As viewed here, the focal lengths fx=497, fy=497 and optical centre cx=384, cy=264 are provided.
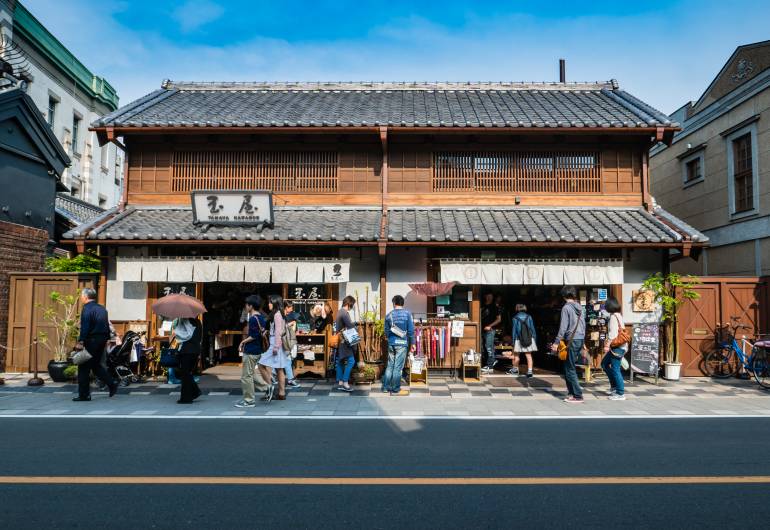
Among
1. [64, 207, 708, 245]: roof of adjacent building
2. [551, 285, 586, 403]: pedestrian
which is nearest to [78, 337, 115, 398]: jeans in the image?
[64, 207, 708, 245]: roof of adjacent building

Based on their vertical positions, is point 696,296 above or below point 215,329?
above

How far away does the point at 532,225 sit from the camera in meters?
12.4

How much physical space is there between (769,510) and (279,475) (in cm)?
461

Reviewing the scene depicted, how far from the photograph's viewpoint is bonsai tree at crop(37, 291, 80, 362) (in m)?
11.8

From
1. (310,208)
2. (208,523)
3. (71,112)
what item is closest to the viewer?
(208,523)

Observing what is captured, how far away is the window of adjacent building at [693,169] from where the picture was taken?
61.0ft

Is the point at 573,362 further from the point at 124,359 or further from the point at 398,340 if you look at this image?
the point at 124,359

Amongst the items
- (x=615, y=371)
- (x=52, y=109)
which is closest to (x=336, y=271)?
(x=615, y=371)

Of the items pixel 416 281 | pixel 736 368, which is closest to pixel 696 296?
pixel 736 368

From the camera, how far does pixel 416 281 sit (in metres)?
12.6

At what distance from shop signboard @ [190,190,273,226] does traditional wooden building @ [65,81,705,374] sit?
0.09 m

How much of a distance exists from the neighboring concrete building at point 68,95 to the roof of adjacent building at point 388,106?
10420mm

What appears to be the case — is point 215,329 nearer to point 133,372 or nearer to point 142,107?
point 133,372

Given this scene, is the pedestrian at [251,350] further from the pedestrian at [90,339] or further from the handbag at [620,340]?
the handbag at [620,340]
